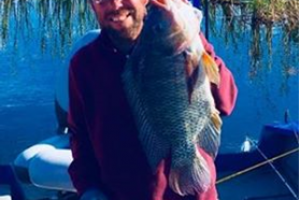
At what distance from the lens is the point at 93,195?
4.89 feet

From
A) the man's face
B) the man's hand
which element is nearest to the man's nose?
the man's face

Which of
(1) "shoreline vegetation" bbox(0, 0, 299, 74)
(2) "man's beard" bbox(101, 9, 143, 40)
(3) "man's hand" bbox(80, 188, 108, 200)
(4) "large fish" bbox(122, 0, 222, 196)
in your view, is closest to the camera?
(4) "large fish" bbox(122, 0, 222, 196)

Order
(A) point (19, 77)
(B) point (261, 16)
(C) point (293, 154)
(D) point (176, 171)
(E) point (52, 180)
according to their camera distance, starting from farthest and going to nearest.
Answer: (A) point (19, 77) → (C) point (293, 154) → (B) point (261, 16) → (E) point (52, 180) → (D) point (176, 171)

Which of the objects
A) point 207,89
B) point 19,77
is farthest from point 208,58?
point 19,77

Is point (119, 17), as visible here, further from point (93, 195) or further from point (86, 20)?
point (86, 20)

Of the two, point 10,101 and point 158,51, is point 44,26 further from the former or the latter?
point 158,51

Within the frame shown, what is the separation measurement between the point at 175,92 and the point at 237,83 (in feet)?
6.93

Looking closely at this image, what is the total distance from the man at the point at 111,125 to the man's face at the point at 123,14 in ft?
0.08

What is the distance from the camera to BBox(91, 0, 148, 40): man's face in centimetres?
135

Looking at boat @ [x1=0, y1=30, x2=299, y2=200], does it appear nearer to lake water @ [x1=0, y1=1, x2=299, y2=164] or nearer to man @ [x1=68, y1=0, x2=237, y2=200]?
lake water @ [x1=0, y1=1, x2=299, y2=164]

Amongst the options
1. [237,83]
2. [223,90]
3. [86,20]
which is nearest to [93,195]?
[223,90]

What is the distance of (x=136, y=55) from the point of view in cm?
134

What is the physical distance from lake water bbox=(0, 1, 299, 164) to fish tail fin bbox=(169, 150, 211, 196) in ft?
5.71

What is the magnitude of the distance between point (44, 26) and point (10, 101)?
750 millimetres
